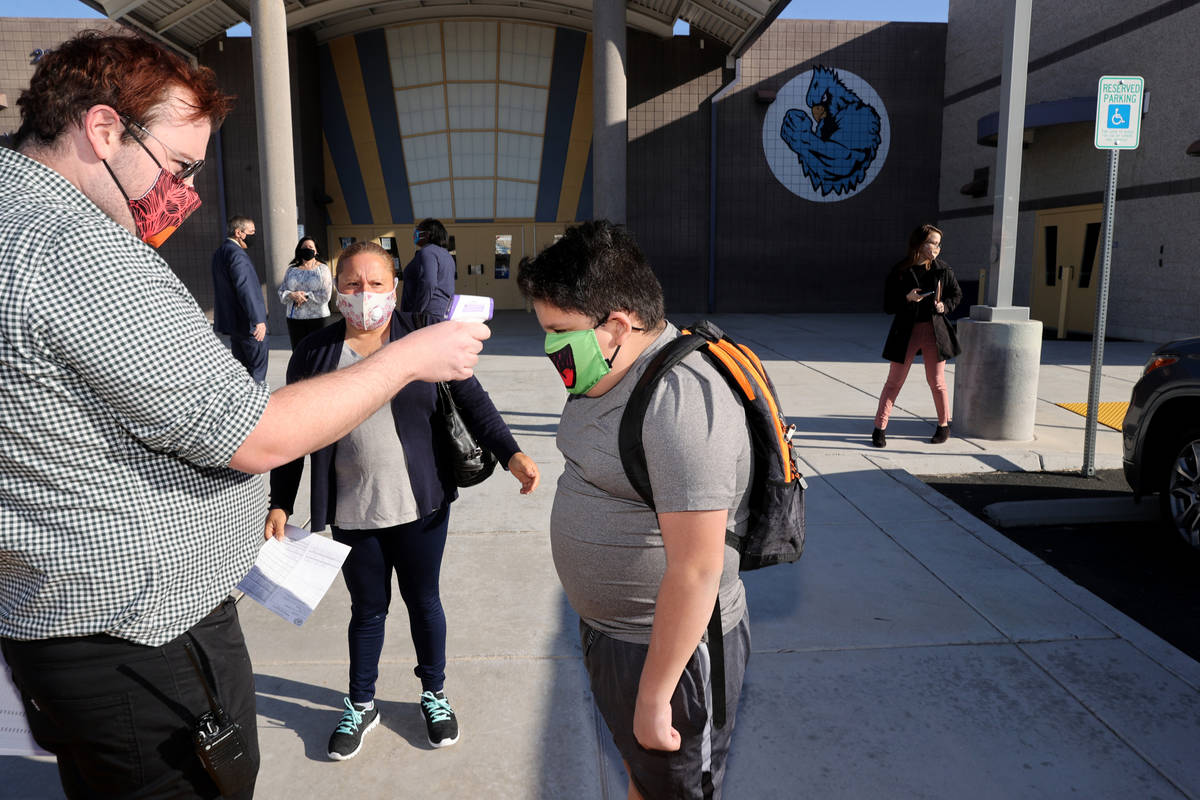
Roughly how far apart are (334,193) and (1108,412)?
18594 mm

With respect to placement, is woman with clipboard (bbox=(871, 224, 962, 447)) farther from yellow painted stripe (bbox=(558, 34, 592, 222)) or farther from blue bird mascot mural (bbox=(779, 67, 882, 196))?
yellow painted stripe (bbox=(558, 34, 592, 222))

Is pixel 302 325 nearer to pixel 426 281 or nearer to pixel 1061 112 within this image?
pixel 426 281

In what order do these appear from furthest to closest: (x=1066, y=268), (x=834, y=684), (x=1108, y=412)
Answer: (x=1066, y=268) < (x=1108, y=412) < (x=834, y=684)

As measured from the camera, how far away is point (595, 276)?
182 cm

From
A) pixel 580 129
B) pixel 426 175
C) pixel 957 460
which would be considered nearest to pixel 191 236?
pixel 426 175

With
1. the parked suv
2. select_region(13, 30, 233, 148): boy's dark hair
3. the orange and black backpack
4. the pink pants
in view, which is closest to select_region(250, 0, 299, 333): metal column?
the pink pants

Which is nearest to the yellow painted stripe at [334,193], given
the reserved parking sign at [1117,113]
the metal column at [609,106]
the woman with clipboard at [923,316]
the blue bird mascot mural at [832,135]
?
the metal column at [609,106]

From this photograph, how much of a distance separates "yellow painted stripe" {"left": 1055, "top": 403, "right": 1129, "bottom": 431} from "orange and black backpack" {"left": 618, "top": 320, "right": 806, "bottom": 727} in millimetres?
7404

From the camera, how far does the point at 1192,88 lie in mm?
13609

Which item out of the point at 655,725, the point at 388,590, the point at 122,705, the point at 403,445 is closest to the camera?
the point at 122,705

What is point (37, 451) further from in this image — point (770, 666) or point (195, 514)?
point (770, 666)

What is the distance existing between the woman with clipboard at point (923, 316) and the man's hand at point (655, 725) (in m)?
5.92

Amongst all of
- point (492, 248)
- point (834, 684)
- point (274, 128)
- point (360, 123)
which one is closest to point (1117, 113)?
point (834, 684)

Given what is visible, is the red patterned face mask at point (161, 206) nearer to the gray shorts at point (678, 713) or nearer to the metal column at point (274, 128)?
the gray shorts at point (678, 713)
